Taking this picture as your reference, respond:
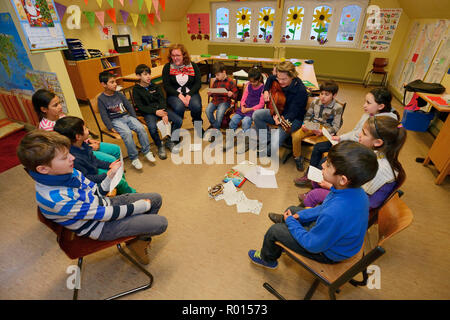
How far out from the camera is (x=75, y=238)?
137cm

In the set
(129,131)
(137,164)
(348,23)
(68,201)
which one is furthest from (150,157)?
(348,23)

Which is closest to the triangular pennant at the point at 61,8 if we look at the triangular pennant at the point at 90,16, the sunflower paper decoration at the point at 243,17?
the triangular pennant at the point at 90,16

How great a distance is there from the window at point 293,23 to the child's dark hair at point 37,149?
742cm

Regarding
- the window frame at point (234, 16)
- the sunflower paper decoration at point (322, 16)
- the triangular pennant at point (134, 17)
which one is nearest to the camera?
the triangular pennant at point (134, 17)

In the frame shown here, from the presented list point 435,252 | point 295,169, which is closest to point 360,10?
point 295,169

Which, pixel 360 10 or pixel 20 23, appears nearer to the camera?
pixel 20 23

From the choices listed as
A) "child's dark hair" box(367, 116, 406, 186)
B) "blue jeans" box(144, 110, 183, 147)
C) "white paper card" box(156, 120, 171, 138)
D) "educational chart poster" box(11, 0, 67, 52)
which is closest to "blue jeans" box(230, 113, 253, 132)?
"blue jeans" box(144, 110, 183, 147)

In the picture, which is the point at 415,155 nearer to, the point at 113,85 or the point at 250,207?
the point at 250,207

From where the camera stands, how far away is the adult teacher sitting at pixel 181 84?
3252 mm

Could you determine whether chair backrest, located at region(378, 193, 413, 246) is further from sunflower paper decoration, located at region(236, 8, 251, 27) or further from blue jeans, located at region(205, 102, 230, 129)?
sunflower paper decoration, located at region(236, 8, 251, 27)

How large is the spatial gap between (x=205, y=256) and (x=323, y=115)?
207 centimetres

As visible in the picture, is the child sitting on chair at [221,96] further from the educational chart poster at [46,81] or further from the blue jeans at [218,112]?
the educational chart poster at [46,81]

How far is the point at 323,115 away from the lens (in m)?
2.60

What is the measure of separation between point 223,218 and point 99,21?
18.4 feet
